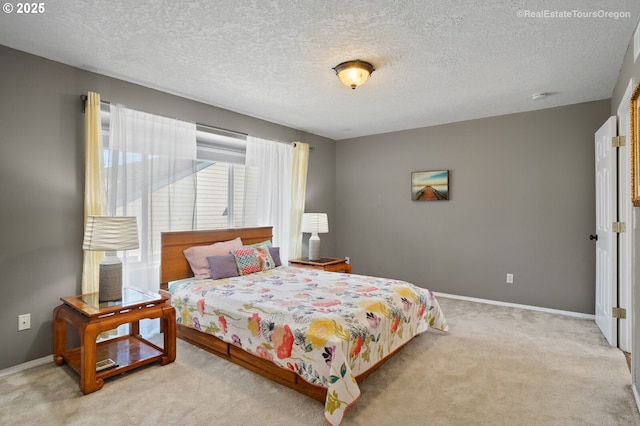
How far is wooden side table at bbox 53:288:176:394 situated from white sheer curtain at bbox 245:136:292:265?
205 centimetres

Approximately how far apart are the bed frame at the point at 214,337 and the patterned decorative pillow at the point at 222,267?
14.0 inches

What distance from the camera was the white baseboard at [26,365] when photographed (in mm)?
2533

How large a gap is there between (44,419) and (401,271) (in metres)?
4.46

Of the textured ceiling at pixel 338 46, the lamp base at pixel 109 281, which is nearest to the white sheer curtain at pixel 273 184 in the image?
the textured ceiling at pixel 338 46

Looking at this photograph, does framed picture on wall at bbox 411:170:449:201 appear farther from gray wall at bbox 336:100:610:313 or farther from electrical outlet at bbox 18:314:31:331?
electrical outlet at bbox 18:314:31:331

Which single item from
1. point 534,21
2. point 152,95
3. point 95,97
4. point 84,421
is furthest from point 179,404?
point 534,21

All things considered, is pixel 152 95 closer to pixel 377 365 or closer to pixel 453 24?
pixel 453 24

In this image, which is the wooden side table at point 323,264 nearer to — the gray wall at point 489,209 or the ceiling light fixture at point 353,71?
the gray wall at point 489,209

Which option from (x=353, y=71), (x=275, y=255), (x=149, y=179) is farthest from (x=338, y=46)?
(x=275, y=255)

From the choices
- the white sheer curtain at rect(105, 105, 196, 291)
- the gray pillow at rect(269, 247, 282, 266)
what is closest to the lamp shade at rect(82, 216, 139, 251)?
the white sheer curtain at rect(105, 105, 196, 291)

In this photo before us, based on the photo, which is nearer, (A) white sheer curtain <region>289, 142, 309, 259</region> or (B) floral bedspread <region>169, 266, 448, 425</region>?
(B) floral bedspread <region>169, 266, 448, 425</region>

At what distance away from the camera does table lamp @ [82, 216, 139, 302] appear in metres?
2.56

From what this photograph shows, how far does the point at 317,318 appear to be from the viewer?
2285 millimetres

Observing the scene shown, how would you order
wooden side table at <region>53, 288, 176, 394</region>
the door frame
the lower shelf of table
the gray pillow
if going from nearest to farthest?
wooden side table at <region>53, 288, 176, 394</region> → the lower shelf of table → the door frame → the gray pillow
